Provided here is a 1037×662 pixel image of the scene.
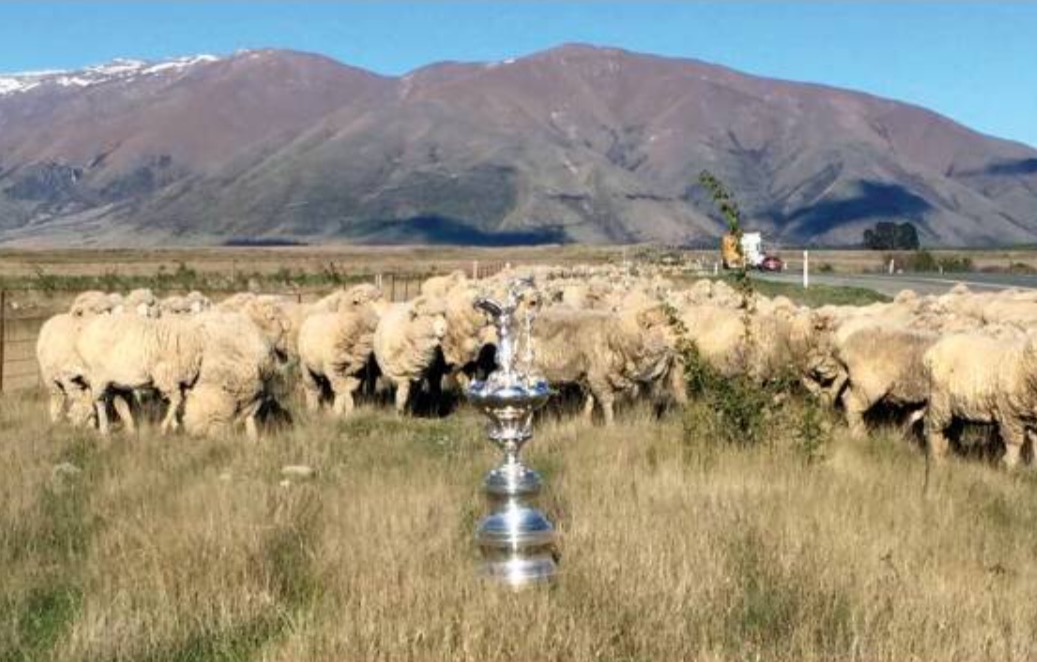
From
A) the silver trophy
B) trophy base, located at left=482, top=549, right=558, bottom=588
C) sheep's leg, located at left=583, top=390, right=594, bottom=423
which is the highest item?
the silver trophy

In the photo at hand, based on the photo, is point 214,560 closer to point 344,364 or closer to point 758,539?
point 758,539

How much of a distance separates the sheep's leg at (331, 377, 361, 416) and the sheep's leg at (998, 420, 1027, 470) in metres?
8.37

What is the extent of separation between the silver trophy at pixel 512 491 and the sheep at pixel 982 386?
7.26 m

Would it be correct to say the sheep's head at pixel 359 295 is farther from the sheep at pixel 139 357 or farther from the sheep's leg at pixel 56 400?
the sheep's leg at pixel 56 400

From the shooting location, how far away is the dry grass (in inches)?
257

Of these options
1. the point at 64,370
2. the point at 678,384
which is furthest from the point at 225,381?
the point at 678,384

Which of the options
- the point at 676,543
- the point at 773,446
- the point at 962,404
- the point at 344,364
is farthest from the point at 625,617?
the point at 344,364

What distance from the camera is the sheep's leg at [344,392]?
17078 millimetres

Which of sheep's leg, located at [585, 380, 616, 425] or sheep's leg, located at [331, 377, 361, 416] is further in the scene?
sheep's leg, located at [331, 377, 361, 416]

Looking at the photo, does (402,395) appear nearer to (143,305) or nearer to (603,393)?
(603,393)

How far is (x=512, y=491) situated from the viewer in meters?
7.16

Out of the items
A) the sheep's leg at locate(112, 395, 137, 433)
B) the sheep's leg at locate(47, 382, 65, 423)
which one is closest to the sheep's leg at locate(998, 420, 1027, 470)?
the sheep's leg at locate(112, 395, 137, 433)

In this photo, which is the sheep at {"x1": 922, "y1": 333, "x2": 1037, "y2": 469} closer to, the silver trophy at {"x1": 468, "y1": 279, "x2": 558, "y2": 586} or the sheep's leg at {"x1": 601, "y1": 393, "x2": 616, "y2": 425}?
the sheep's leg at {"x1": 601, "y1": 393, "x2": 616, "y2": 425}

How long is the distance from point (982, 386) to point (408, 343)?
292 inches
